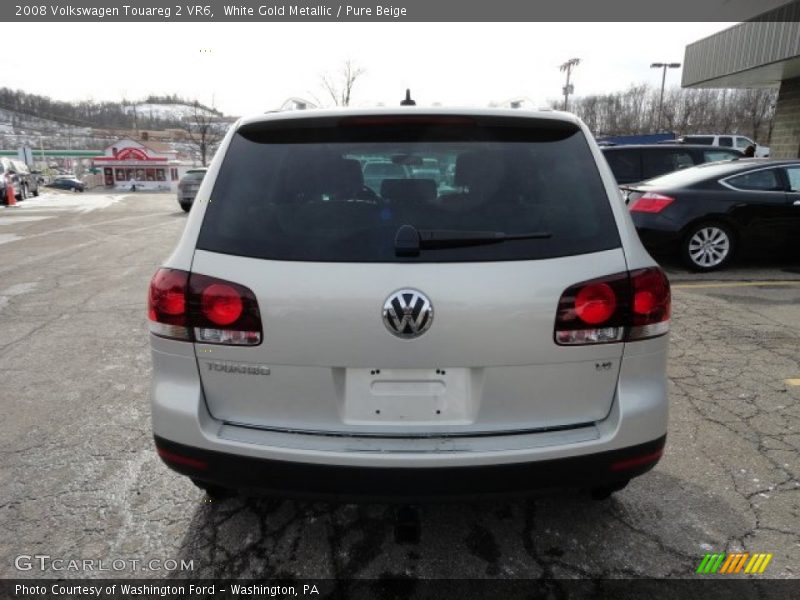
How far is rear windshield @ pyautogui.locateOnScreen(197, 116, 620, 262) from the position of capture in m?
1.95

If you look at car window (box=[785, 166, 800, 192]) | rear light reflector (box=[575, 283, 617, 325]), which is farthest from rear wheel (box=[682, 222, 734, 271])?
rear light reflector (box=[575, 283, 617, 325])

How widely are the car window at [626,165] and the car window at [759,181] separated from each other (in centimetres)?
366

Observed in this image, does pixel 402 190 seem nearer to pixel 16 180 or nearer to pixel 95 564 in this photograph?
pixel 95 564

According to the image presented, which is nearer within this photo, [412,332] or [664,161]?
[412,332]

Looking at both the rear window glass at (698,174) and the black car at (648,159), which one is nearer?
the rear window glass at (698,174)

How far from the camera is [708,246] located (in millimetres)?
7484

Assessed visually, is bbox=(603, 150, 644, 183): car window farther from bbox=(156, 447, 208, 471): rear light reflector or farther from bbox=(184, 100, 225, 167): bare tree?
bbox=(184, 100, 225, 167): bare tree

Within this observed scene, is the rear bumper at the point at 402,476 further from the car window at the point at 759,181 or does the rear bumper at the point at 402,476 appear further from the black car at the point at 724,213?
the car window at the point at 759,181

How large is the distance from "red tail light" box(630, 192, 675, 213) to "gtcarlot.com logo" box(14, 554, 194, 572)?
7.09 metres

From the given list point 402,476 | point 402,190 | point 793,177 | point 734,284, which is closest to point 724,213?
point 734,284

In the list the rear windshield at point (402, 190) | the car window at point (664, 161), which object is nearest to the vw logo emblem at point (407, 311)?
the rear windshield at point (402, 190)

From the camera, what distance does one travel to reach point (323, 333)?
1878 mm

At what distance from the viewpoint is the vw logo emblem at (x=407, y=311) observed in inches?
72.4

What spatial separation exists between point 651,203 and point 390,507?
20.9ft
